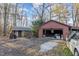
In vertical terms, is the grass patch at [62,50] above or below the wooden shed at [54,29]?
below

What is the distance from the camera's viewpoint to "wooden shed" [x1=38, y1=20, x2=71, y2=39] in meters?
1.79

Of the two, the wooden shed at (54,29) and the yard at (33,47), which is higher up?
the wooden shed at (54,29)

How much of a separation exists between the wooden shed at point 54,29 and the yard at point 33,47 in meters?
0.05

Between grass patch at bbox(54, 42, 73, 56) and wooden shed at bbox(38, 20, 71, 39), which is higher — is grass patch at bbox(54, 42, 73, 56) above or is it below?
below

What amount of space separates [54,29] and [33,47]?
9.3 inches

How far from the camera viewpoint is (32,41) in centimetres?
180

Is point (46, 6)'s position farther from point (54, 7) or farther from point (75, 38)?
point (75, 38)

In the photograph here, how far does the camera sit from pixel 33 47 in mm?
1791

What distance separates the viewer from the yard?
178cm

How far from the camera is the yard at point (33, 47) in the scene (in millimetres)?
1776

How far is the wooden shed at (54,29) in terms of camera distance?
1.79 metres

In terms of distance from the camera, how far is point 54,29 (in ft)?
5.90

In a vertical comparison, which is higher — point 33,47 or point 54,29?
point 54,29

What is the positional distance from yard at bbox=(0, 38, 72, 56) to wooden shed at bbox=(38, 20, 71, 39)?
0.05m
